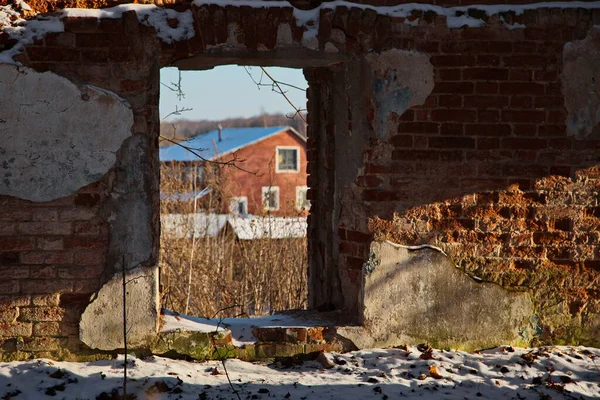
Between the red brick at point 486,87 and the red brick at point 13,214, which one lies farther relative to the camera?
the red brick at point 486,87

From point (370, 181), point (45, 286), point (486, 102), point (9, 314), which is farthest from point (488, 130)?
point (9, 314)

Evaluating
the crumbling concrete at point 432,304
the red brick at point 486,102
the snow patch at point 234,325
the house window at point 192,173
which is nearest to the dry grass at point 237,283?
the house window at point 192,173

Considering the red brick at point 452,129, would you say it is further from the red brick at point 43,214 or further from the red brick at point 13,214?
the red brick at point 13,214

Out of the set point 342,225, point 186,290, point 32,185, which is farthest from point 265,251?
point 32,185

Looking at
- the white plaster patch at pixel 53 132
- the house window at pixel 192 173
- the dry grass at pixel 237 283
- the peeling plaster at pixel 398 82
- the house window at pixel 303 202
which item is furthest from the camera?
the house window at pixel 192 173

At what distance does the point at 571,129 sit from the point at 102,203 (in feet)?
9.42

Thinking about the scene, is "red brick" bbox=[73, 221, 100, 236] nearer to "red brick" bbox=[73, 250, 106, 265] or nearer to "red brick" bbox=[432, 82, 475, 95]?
"red brick" bbox=[73, 250, 106, 265]

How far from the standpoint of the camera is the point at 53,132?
3.91 metres

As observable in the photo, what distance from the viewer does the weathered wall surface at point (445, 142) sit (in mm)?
4004

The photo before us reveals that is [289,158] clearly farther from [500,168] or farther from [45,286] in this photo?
[45,286]

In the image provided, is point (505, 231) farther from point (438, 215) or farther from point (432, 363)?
point (432, 363)

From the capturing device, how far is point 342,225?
4.47m

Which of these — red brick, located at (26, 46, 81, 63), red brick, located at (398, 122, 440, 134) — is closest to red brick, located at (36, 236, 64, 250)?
red brick, located at (26, 46, 81, 63)

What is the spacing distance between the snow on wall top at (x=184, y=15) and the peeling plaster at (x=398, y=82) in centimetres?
24
